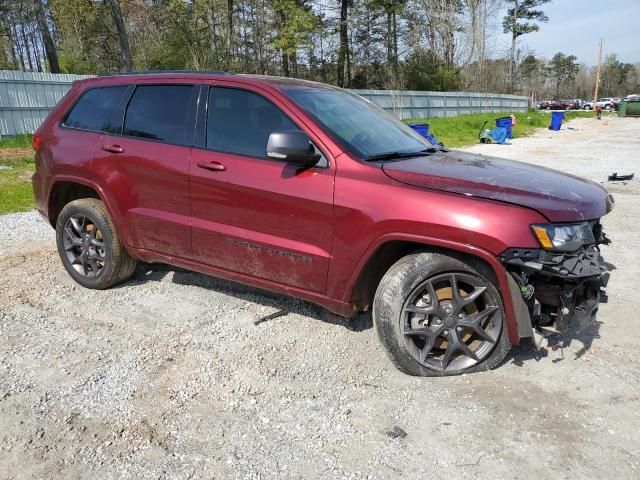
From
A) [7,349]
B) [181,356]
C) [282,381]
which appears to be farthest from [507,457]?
[7,349]

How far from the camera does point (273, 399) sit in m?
2.97

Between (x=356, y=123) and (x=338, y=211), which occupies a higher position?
(x=356, y=123)

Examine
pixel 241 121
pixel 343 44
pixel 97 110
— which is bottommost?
pixel 241 121

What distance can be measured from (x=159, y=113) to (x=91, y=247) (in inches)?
54.0

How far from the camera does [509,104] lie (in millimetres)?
45125

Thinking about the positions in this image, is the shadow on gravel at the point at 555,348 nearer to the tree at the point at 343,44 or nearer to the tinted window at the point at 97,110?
the tinted window at the point at 97,110

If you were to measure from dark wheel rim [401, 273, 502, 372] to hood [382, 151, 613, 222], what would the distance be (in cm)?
50

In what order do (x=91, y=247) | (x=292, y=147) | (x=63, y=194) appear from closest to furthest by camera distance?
(x=292, y=147), (x=91, y=247), (x=63, y=194)

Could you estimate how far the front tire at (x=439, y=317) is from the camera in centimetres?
298

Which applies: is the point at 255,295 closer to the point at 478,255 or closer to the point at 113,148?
the point at 113,148

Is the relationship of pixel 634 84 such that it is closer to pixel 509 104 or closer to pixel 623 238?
pixel 509 104

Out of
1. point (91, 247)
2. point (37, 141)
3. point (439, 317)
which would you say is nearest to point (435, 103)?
point (37, 141)

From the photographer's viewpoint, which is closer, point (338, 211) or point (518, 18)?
point (338, 211)

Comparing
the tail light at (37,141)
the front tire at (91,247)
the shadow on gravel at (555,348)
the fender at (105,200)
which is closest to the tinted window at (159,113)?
the fender at (105,200)
